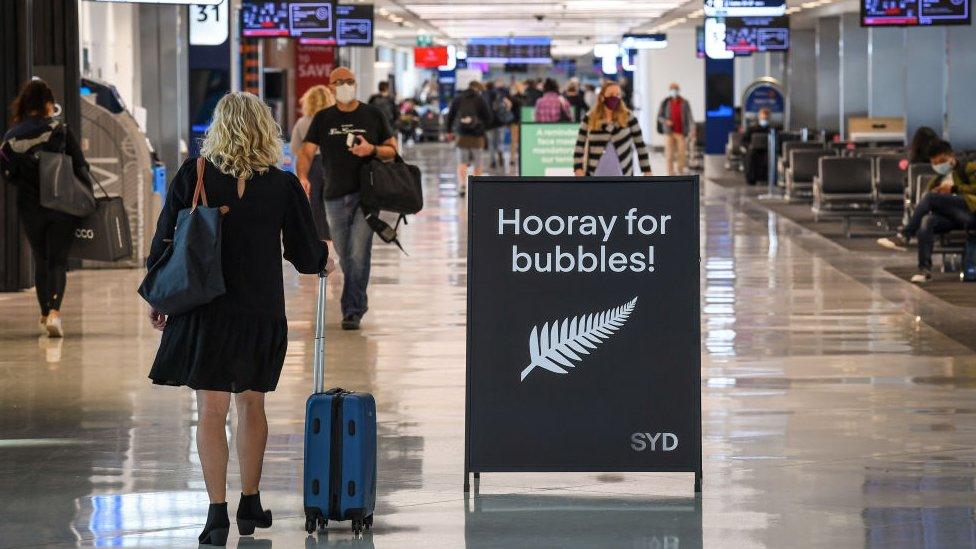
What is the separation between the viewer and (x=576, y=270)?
6.77 metres

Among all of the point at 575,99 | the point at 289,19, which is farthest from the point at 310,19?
the point at 575,99

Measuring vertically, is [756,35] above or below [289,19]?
above

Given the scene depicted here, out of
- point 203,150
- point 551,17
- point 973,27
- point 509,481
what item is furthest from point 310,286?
point 551,17

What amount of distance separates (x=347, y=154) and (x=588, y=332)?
5266mm

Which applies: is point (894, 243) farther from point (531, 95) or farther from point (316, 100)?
point (531, 95)

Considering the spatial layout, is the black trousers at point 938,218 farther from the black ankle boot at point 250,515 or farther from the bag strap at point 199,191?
the bag strap at point 199,191

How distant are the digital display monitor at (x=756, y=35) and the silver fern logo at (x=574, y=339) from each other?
2841 centimetres

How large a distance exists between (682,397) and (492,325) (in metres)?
0.78

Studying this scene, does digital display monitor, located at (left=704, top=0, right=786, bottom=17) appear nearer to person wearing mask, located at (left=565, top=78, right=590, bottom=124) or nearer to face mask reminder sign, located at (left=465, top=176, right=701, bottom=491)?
person wearing mask, located at (left=565, top=78, right=590, bottom=124)

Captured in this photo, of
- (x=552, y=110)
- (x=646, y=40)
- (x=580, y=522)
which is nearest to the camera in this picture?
(x=580, y=522)

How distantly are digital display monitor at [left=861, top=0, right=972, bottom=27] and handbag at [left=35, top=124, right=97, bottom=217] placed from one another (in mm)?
11577

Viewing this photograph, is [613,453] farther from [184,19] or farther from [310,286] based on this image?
[184,19]

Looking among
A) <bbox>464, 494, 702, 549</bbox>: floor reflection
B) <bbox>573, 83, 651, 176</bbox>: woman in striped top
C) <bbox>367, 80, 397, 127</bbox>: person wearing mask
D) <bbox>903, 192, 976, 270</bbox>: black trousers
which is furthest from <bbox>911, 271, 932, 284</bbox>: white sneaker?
<bbox>367, 80, 397, 127</bbox>: person wearing mask

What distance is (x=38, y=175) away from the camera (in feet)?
37.2
